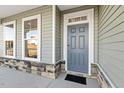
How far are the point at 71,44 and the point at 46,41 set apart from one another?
954 millimetres

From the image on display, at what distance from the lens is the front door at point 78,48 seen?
3.51 m

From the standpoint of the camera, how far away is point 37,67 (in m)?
3.61

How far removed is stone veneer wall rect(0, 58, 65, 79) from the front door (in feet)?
1.55

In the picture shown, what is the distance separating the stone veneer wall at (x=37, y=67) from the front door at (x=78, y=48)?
1.55 feet

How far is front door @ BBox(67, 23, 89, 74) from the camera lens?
351 centimetres

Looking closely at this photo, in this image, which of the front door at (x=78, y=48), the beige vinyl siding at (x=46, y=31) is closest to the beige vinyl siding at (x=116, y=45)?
the front door at (x=78, y=48)

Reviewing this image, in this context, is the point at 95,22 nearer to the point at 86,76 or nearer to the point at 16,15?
the point at 86,76

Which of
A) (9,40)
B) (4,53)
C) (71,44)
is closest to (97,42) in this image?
(71,44)

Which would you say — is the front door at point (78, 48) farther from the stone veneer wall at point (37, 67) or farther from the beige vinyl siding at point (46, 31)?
the beige vinyl siding at point (46, 31)

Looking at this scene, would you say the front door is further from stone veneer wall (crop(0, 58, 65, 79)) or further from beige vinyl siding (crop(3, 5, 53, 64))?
beige vinyl siding (crop(3, 5, 53, 64))

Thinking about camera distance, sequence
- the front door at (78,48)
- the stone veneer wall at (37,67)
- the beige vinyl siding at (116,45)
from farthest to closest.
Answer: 1. the front door at (78,48)
2. the stone veneer wall at (37,67)
3. the beige vinyl siding at (116,45)

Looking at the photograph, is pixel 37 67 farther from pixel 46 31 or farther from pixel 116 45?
pixel 116 45

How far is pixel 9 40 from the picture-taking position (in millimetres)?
4891

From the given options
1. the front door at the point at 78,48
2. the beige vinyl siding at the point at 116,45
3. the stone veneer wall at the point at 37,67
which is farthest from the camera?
the front door at the point at 78,48
